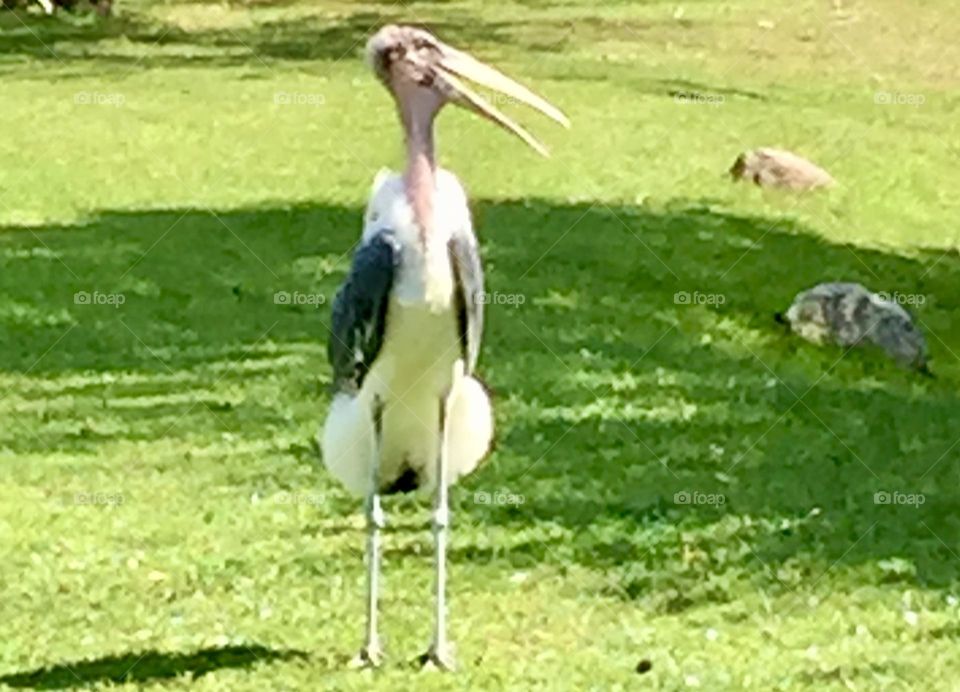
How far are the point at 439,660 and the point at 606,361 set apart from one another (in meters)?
5.00

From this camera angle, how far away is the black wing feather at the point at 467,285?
635 centimetres

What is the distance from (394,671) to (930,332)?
713 centimetres

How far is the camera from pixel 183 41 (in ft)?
77.7

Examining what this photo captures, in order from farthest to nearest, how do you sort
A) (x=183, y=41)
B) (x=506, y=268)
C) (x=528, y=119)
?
(x=183, y=41) → (x=528, y=119) → (x=506, y=268)

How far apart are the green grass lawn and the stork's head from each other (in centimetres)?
148

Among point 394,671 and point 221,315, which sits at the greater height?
point 394,671

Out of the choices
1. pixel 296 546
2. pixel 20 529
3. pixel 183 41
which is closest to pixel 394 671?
pixel 296 546

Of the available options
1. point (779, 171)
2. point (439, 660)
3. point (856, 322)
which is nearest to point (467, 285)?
point (439, 660)

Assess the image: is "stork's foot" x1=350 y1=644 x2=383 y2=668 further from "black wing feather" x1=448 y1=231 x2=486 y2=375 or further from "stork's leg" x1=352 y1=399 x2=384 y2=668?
"black wing feather" x1=448 y1=231 x2=486 y2=375

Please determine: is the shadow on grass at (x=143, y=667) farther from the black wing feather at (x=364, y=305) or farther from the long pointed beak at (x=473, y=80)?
the long pointed beak at (x=473, y=80)

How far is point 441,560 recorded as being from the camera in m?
6.70

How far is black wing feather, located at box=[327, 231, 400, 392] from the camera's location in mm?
6328

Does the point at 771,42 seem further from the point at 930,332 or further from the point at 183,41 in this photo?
the point at 930,332

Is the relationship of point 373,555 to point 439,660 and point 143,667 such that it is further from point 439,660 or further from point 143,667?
point 143,667
